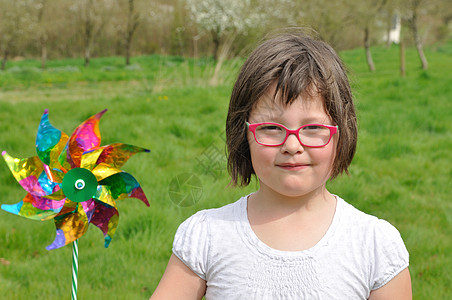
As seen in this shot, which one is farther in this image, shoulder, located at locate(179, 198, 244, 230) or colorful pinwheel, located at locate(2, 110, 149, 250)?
colorful pinwheel, located at locate(2, 110, 149, 250)

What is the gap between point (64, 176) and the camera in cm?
149

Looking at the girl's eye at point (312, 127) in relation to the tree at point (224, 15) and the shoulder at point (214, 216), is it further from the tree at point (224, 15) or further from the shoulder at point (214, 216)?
the tree at point (224, 15)

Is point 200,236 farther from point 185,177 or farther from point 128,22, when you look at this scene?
point 128,22

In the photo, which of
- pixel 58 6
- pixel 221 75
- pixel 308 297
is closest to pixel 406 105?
pixel 221 75

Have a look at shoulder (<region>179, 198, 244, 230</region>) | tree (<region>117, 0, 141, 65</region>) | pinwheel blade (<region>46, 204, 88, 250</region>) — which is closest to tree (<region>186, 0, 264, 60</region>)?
tree (<region>117, 0, 141, 65</region>)

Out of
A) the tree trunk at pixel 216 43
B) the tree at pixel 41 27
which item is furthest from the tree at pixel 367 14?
the tree at pixel 41 27

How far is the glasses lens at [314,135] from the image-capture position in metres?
1.19

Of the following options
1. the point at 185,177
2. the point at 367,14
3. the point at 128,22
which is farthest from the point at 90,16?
the point at 185,177

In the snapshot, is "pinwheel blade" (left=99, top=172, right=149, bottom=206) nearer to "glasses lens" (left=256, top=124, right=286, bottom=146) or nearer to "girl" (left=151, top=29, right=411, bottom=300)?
"girl" (left=151, top=29, right=411, bottom=300)

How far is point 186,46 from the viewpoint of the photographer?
14406 millimetres

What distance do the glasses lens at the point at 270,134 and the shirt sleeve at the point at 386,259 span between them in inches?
13.2

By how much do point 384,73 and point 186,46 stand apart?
18.3ft

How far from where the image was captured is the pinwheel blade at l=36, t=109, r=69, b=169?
1563mm

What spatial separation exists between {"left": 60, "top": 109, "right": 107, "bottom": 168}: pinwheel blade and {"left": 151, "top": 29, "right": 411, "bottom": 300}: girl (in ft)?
1.49
